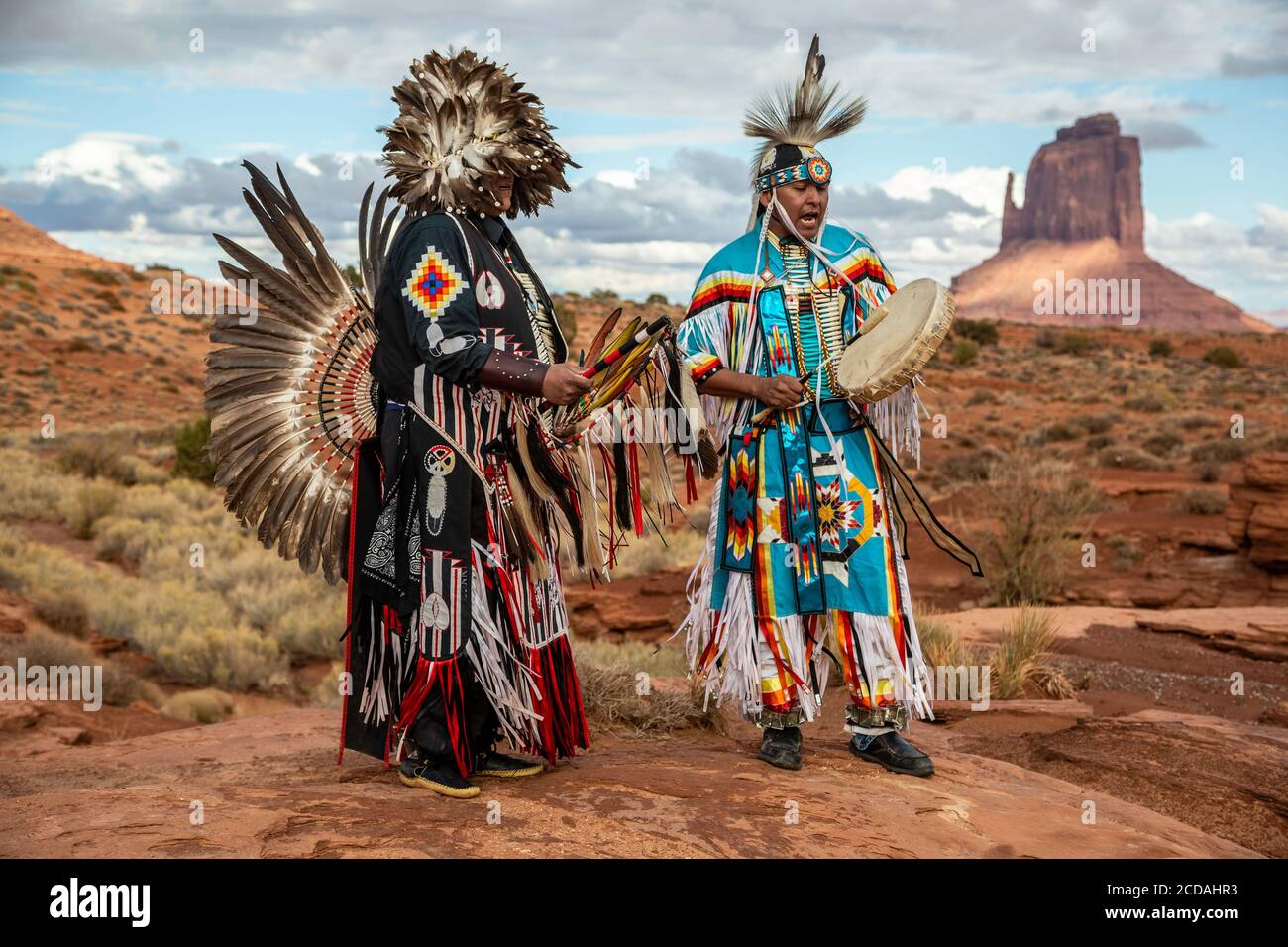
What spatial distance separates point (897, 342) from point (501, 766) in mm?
2109

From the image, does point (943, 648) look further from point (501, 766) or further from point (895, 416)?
point (501, 766)

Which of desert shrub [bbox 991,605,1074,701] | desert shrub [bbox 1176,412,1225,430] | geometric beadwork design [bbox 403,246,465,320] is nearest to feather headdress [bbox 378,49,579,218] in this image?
geometric beadwork design [bbox 403,246,465,320]

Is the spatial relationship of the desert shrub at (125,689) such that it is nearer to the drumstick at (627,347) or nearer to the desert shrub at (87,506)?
the desert shrub at (87,506)

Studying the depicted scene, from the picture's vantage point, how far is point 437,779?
378 cm

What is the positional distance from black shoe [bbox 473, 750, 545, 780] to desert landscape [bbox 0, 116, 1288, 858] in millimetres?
134

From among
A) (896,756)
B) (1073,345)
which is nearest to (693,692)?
(896,756)

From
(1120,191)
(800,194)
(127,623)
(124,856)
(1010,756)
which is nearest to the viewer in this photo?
(124,856)

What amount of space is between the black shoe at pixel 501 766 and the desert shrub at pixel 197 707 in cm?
519

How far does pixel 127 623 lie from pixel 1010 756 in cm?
800

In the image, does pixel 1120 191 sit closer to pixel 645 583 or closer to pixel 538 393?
pixel 645 583

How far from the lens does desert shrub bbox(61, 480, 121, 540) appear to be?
Result: 14.3 metres

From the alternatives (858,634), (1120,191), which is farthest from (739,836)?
(1120,191)

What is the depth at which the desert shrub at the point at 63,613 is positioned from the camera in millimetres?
10148

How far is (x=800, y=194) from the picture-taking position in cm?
432
